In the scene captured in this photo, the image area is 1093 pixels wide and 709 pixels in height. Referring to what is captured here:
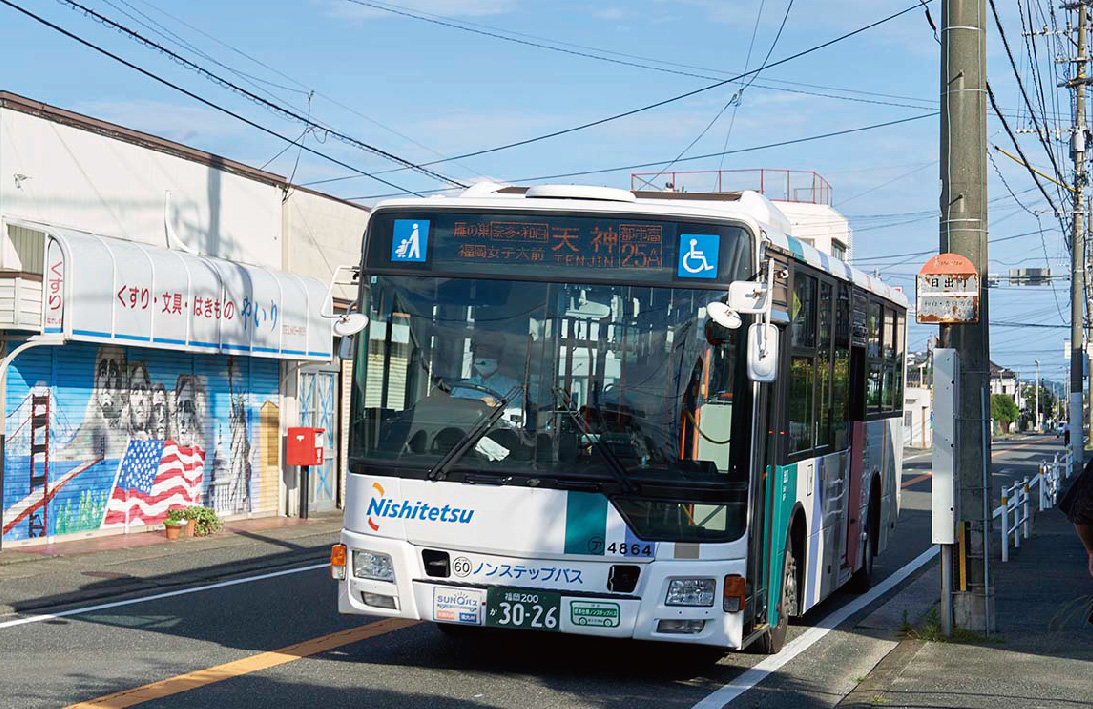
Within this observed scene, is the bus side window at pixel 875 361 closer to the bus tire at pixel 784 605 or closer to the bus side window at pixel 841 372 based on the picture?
the bus side window at pixel 841 372

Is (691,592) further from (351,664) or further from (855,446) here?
(855,446)

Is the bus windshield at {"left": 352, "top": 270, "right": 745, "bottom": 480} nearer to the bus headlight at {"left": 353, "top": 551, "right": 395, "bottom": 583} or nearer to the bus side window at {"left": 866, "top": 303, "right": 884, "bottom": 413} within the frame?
the bus headlight at {"left": 353, "top": 551, "right": 395, "bottom": 583}

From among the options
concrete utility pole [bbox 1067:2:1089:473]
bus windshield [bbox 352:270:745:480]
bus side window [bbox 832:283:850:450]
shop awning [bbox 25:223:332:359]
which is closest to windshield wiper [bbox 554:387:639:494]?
bus windshield [bbox 352:270:745:480]

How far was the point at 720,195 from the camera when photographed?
34.6 ft

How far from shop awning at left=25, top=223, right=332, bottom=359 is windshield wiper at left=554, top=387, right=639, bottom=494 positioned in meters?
7.34

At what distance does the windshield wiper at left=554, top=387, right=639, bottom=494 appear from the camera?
8.43 meters

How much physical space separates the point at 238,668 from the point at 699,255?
13.0 ft

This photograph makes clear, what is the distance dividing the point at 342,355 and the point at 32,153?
1057 centimetres

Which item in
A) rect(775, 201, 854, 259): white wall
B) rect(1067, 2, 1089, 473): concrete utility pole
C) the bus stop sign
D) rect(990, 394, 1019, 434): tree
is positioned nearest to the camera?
the bus stop sign

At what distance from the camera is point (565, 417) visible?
8.56 metres

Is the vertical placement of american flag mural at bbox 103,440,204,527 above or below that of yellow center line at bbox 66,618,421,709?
above

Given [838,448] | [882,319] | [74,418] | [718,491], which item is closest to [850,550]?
[838,448]

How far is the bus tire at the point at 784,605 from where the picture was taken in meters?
10.0

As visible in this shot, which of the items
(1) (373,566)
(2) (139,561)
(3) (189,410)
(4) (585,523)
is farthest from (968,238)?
(3) (189,410)
